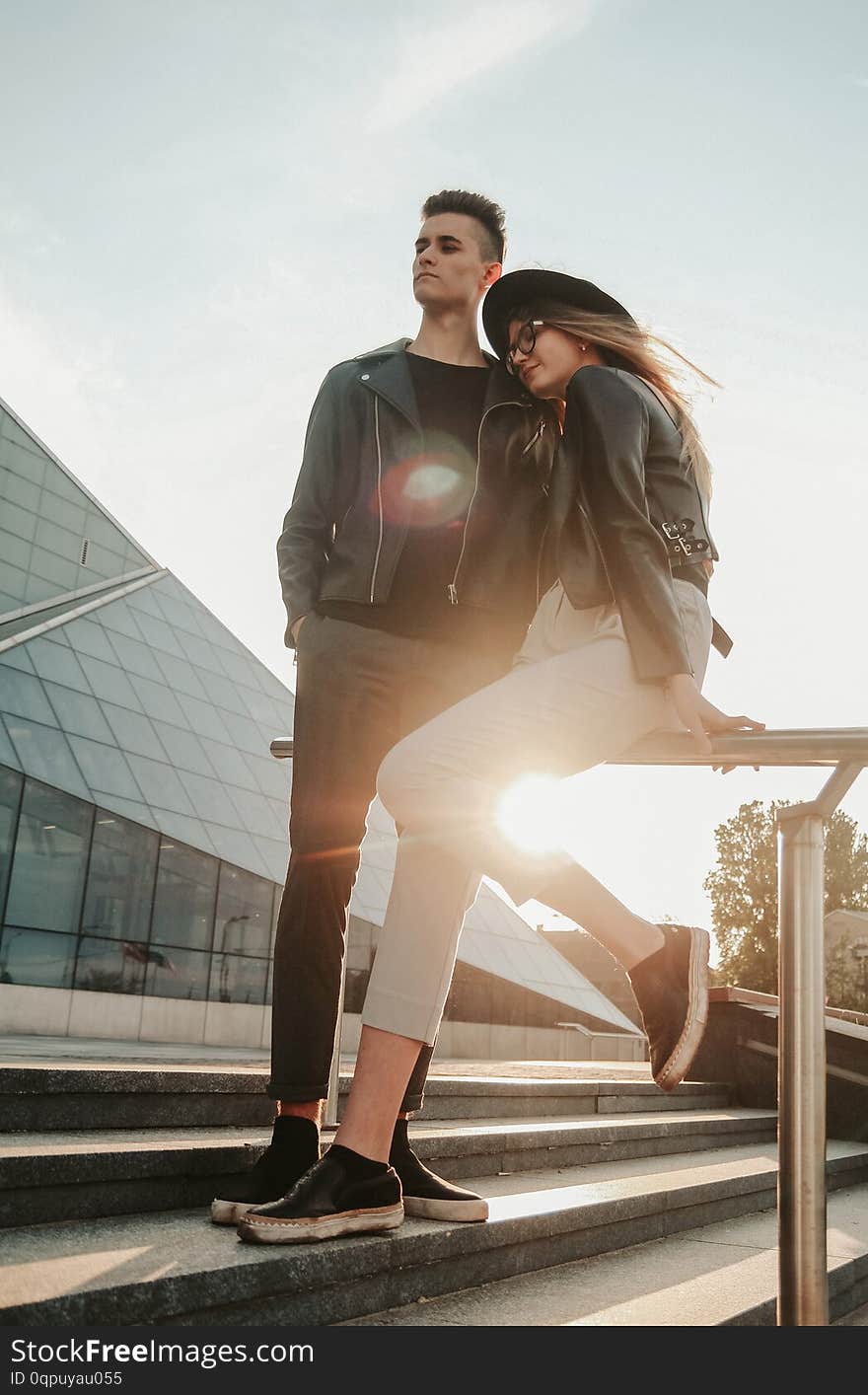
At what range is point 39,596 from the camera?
87.0ft

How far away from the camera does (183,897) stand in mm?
16516

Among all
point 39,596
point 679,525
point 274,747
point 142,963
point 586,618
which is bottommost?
point 142,963

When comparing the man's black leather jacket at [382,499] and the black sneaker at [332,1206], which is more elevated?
the man's black leather jacket at [382,499]

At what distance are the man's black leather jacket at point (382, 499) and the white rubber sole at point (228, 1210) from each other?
133 cm

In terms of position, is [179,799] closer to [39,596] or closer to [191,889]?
[191,889]

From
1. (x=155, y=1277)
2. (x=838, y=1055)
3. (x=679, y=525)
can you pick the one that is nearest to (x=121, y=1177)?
(x=155, y=1277)

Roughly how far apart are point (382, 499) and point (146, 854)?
566 inches

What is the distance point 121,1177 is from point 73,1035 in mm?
13621

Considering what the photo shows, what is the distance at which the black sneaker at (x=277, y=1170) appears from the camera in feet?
7.00

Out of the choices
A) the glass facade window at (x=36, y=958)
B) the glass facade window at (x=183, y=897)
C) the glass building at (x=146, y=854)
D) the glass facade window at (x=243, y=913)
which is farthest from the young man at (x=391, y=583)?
the glass facade window at (x=243, y=913)

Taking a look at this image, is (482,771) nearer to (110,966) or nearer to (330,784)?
(330,784)

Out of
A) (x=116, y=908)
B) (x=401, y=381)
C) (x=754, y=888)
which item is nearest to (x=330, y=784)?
(x=401, y=381)

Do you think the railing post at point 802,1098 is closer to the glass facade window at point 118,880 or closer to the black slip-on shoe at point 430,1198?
the black slip-on shoe at point 430,1198

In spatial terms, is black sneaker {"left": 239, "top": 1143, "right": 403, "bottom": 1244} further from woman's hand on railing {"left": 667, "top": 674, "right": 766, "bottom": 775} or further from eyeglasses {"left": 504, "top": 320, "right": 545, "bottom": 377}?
eyeglasses {"left": 504, "top": 320, "right": 545, "bottom": 377}
